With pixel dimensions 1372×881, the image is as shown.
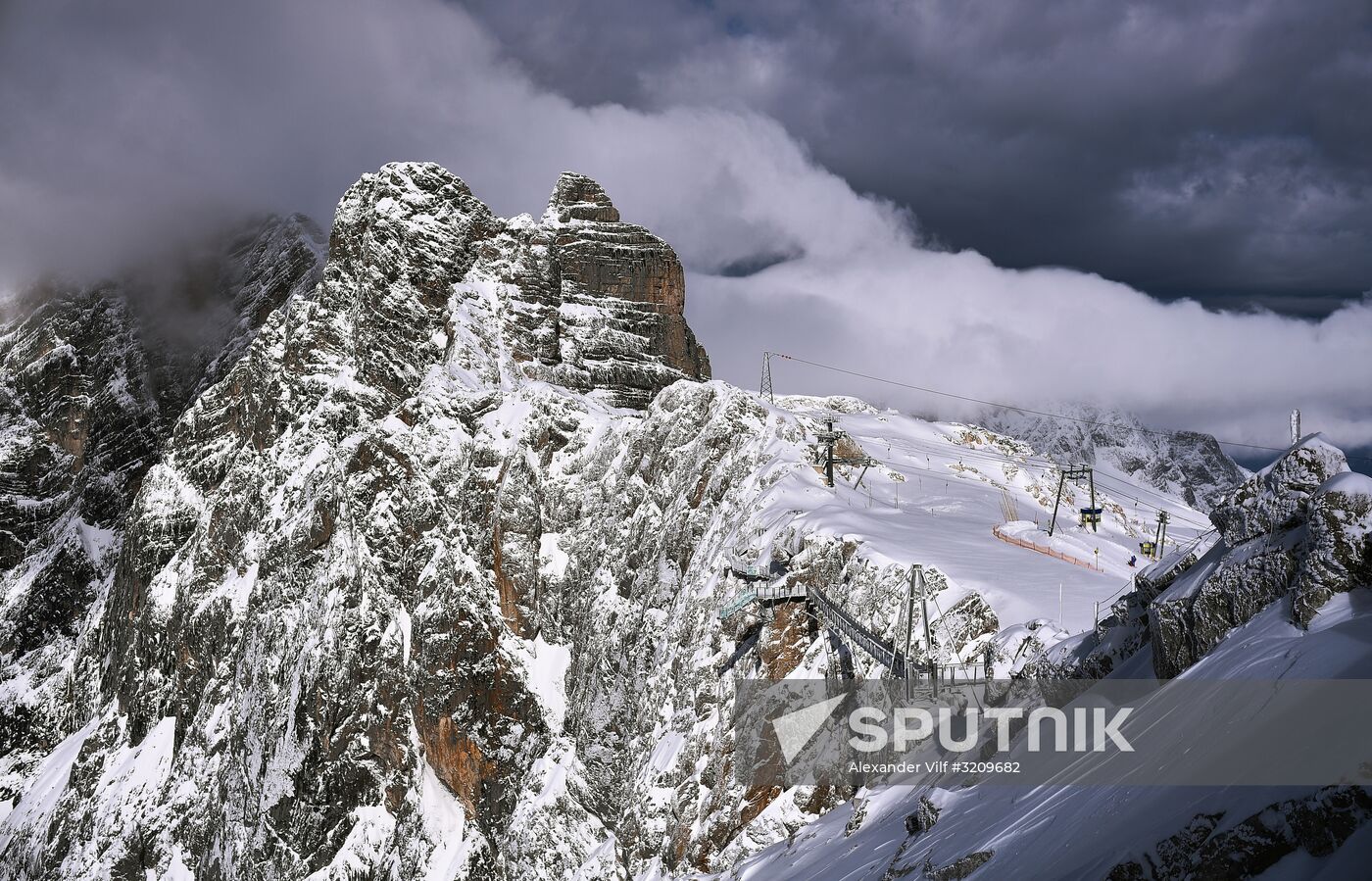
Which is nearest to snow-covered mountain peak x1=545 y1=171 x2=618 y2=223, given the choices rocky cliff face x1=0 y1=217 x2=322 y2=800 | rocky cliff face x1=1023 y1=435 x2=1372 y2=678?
rocky cliff face x1=0 y1=217 x2=322 y2=800

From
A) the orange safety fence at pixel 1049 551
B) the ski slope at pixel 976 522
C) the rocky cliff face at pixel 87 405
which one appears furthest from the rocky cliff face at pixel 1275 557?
the rocky cliff face at pixel 87 405

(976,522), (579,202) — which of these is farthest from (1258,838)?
(579,202)

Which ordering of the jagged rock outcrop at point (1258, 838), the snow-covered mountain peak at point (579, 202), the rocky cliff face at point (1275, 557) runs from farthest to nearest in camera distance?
the snow-covered mountain peak at point (579, 202) → the rocky cliff face at point (1275, 557) → the jagged rock outcrop at point (1258, 838)

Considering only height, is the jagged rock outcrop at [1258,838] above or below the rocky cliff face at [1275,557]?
below

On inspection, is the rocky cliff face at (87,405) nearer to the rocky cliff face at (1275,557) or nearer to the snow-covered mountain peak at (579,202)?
the snow-covered mountain peak at (579,202)

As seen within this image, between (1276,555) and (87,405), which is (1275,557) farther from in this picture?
(87,405)

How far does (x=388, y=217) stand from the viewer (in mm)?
108562

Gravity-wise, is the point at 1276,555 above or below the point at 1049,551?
below

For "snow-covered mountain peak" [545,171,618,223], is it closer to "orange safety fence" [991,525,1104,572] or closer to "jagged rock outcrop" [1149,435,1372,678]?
"orange safety fence" [991,525,1104,572]

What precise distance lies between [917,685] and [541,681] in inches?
2059

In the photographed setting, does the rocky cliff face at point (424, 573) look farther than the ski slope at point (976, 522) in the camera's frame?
Yes

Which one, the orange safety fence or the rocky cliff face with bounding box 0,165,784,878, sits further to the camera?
the rocky cliff face with bounding box 0,165,784,878

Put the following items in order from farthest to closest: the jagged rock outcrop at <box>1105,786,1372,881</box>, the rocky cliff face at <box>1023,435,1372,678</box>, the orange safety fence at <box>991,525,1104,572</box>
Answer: the orange safety fence at <box>991,525,1104,572</box> < the rocky cliff face at <box>1023,435,1372,678</box> < the jagged rock outcrop at <box>1105,786,1372,881</box>

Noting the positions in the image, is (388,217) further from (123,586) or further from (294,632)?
(123,586)
